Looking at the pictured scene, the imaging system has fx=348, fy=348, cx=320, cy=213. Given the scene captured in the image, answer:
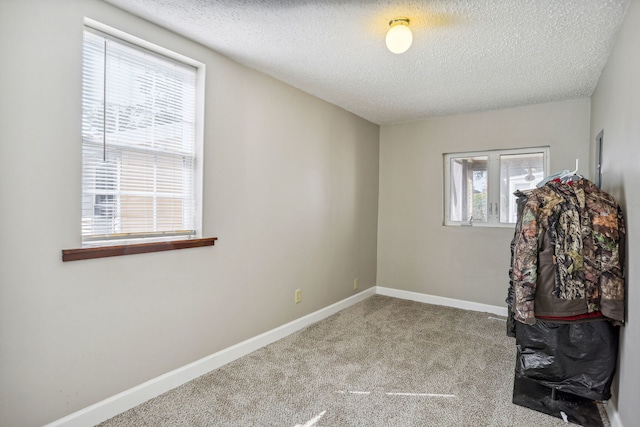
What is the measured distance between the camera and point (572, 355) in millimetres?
2076

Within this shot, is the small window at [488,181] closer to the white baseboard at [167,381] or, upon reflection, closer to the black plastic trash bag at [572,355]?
the black plastic trash bag at [572,355]

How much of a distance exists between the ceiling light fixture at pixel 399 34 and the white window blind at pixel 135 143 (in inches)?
55.3

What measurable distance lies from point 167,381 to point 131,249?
0.93 meters

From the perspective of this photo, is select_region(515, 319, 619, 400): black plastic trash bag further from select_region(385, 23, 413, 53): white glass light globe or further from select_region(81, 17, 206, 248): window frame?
select_region(81, 17, 206, 248): window frame

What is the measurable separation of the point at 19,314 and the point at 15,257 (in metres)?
0.28

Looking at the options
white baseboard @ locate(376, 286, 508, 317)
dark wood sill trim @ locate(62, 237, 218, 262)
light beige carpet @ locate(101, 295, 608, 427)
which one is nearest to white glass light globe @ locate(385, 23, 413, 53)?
dark wood sill trim @ locate(62, 237, 218, 262)

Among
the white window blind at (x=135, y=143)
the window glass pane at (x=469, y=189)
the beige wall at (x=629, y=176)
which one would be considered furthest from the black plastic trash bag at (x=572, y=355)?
the white window blind at (x=135, y=143)

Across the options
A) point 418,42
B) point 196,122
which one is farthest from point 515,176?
point 196,122

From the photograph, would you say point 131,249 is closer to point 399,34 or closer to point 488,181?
point 399,34

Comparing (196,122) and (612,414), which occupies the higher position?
(196,122)

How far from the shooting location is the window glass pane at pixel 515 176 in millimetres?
3857

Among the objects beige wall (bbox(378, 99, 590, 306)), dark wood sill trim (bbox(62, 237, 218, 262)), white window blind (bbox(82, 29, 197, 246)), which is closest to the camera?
dark wood sill trim (bbox(62, 237, 218, 262))

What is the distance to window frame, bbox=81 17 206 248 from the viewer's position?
2.00 meters

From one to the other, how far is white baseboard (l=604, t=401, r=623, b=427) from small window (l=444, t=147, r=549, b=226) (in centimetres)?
216
